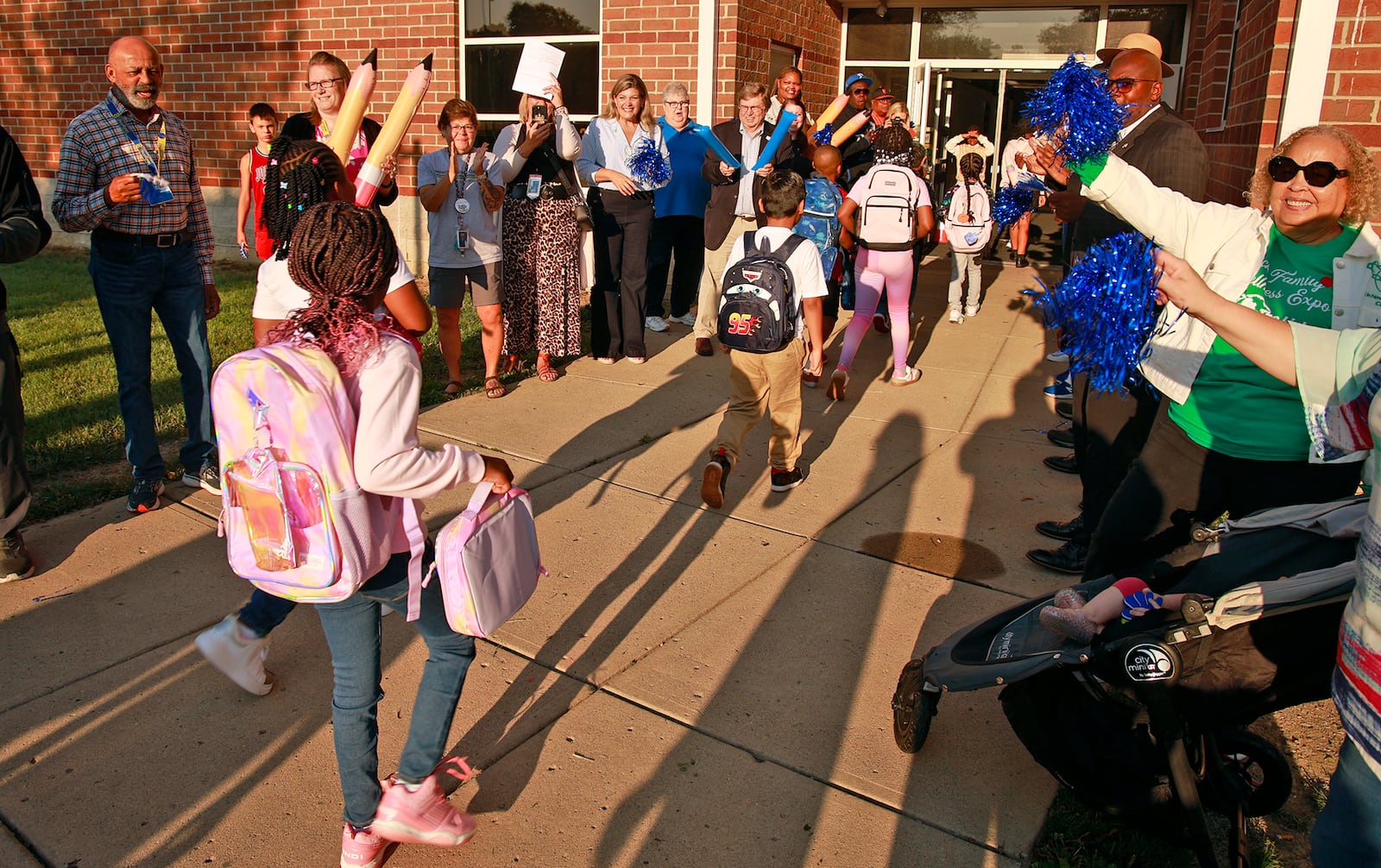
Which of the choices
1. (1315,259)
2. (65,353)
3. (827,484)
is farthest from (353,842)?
(65,353)

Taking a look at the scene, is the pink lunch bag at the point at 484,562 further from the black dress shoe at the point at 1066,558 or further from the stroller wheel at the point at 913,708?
the black dress shoe at the point at 1066,558

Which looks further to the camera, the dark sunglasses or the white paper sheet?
the white paper sheet

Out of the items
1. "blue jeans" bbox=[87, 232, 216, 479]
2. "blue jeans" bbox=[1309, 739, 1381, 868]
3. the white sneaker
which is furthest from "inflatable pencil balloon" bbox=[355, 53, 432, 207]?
"blue jeans" bbox=[1309, 739, 1381, 868]

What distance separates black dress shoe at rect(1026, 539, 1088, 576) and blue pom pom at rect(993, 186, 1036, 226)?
1849 millimetres

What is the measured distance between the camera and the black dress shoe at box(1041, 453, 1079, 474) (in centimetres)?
583

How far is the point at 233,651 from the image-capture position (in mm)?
3256

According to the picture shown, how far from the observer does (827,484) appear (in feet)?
18.4

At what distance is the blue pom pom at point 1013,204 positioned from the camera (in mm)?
5352

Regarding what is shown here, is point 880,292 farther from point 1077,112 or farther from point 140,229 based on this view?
point 140,229

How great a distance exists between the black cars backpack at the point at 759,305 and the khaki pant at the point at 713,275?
2862mm

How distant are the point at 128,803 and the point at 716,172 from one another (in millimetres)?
6119

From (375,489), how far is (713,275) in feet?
19.8

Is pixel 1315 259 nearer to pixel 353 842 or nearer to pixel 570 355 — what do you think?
pixel 353 842

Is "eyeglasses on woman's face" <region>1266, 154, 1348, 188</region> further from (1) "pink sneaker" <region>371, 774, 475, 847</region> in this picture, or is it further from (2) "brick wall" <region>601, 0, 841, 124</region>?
(2) "brick wall" <region>601, 0, 841, 124</region>
